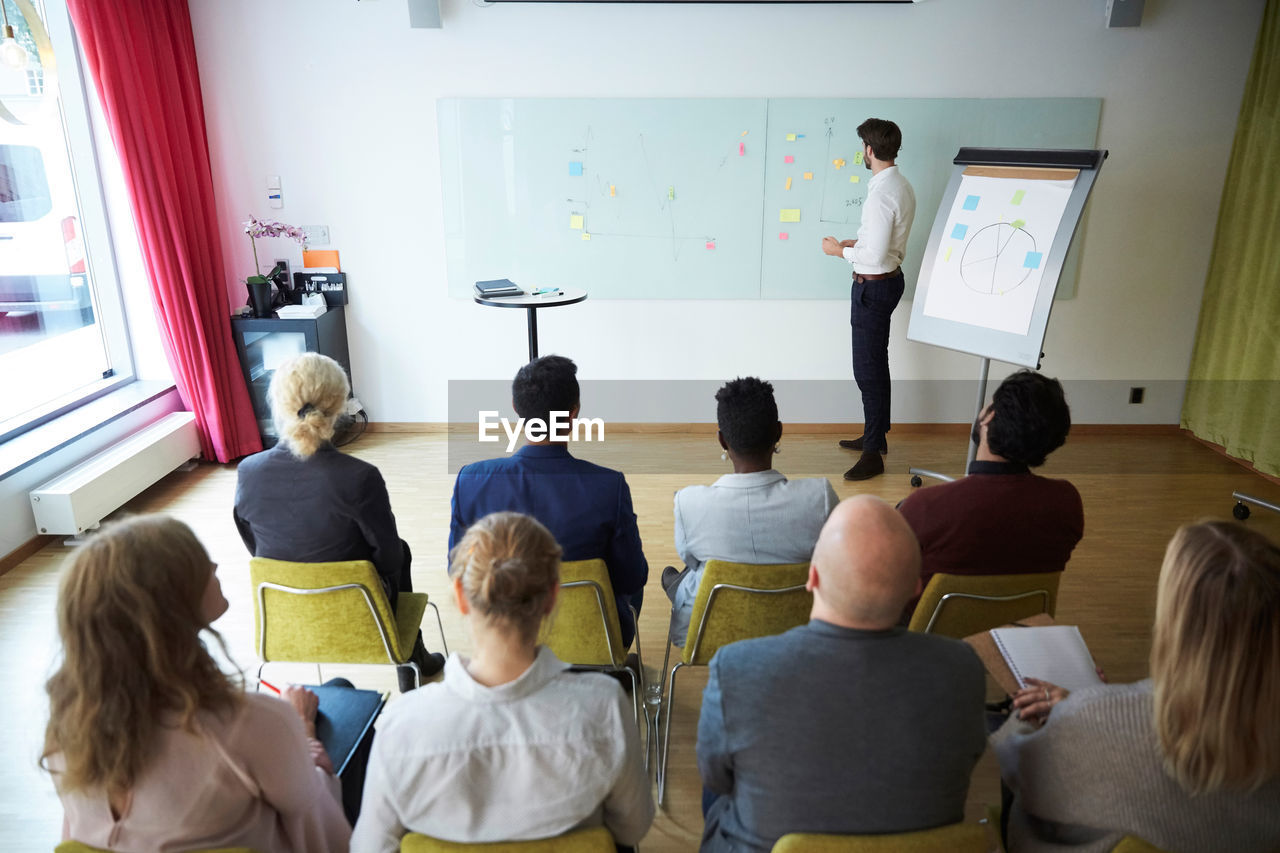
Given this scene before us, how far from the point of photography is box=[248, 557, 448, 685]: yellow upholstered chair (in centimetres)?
216

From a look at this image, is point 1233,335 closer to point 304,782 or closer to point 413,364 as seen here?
point 413,364

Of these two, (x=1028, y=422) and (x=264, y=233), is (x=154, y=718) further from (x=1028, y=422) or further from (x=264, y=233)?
(x=264, y=233)

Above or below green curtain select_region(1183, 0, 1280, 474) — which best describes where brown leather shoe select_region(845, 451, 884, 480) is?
below

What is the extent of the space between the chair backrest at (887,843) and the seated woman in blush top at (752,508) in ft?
3.11

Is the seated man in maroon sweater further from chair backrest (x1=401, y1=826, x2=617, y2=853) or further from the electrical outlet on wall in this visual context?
the electrical outlet on wall

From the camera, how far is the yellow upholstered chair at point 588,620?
2.16 meters

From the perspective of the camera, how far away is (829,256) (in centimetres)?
509

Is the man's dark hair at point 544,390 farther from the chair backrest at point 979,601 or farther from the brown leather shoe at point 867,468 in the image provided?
the brown leather shoe at point 867,468

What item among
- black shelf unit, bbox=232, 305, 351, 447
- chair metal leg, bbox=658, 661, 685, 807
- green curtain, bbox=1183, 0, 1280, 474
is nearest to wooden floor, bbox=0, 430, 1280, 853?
chair metal leg, bbox=658, 661, 685, 807

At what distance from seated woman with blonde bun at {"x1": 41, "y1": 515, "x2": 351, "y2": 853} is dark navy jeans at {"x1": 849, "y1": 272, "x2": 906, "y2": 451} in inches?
154

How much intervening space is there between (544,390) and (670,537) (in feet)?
5.23

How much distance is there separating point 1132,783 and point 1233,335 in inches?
175

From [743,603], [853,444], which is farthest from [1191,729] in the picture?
[853,444]

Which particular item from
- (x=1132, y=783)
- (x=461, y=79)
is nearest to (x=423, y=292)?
(x=461, y=79)
